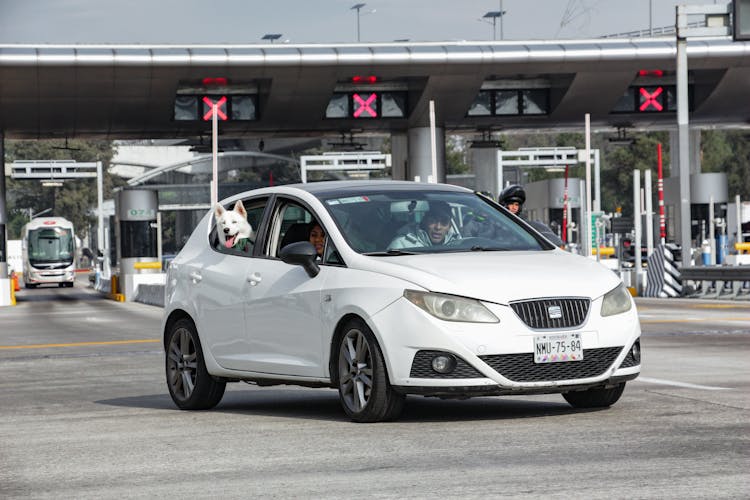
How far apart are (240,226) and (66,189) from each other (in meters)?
143

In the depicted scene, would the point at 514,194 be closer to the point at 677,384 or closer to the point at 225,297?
the point at 677,384

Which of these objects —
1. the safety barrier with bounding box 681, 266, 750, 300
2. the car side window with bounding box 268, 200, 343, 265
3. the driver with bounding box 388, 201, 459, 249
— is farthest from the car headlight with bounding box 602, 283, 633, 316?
the safety barrier with bounding box 681, 266, 750, 300

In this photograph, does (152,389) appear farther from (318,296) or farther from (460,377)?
(460,377)

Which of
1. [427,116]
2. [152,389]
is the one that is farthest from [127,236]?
[152,389]

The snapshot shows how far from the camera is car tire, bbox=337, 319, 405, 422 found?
9367mm

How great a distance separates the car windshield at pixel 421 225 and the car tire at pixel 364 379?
0.64 m

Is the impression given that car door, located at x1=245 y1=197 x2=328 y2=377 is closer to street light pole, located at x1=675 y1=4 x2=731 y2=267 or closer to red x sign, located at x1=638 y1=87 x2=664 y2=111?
street light pole, located at x1=675 y1=4 x2=731 y2=267

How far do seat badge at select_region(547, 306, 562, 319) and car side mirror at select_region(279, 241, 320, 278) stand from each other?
5.38ft

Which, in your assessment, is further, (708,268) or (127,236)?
(127,236)

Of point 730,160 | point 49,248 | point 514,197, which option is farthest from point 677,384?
point 730,160

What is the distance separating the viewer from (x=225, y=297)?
11.0m

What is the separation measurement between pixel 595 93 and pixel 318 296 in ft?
120

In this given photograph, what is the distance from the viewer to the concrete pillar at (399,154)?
47.5 m

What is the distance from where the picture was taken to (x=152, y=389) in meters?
13.6
